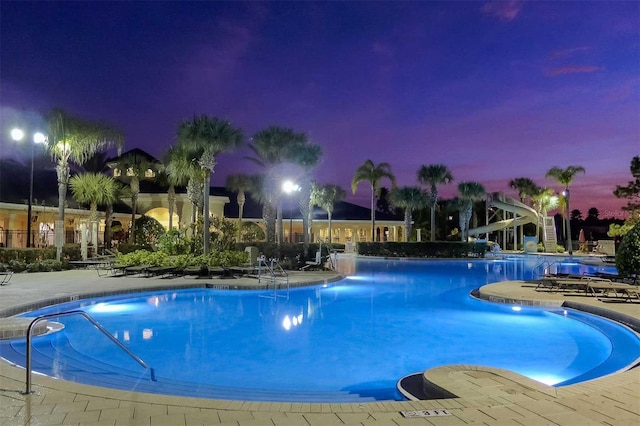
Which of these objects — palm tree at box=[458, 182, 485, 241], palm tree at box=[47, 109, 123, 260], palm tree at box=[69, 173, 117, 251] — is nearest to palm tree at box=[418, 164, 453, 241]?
palm tree at box=[458, 182, 485, 241]

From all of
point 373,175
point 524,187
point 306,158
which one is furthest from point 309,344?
point 524,187

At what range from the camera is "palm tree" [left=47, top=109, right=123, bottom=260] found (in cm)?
2212

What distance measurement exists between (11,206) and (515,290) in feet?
84.7

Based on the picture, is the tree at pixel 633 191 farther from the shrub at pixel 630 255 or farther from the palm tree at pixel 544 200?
the palm tree at pixel 544 200

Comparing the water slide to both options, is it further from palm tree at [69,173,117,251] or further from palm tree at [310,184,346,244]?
palm tree at [69,173,117,251]

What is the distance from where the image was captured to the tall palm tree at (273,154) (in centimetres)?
2725

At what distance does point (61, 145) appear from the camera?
22844mm

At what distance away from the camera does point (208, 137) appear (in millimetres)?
23391

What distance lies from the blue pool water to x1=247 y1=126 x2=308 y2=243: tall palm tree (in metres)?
13.3

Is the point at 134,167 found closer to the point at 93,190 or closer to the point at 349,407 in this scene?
the point at 93,190

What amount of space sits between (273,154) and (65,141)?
10.4 m

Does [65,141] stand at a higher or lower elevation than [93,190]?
higher

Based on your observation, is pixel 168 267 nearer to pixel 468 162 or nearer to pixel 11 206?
pixel 11 206

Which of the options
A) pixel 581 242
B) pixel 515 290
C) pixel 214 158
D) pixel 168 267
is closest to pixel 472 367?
pixel 515 290
